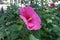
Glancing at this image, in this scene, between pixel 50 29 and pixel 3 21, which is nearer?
pixel 50 29

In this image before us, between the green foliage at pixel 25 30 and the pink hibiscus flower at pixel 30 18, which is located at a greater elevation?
the pink hibiscus flower at pixel 30 18

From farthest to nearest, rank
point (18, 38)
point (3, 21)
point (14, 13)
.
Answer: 1. point (14, 13)
2. point (3, 21)
3. point (18, 38)

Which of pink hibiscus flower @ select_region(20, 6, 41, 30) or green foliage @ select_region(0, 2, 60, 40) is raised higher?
pink hibiscus flower @ select_region(20, 6, 41, 30)

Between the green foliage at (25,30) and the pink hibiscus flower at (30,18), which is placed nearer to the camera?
the pink hibiscus flower at (30,18)

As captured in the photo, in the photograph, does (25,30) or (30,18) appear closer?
(30,18)

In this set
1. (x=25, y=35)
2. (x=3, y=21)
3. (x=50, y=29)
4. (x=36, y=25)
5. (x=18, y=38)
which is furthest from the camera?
(x=3, y=21)

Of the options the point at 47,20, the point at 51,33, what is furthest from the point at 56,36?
the point at 47,20

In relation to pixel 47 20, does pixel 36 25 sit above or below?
above

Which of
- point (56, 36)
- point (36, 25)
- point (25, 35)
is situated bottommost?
point (56, 36)

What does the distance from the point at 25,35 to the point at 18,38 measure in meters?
0.13

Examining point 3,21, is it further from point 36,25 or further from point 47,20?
point 36,25

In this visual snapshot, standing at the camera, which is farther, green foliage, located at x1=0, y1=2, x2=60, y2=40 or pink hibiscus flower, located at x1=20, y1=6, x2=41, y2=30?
green foliage, located at x1=0, y1=2, x2=60, y2=40

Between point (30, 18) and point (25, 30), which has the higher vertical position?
point (30, 18)

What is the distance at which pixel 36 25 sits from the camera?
42.3 inches
